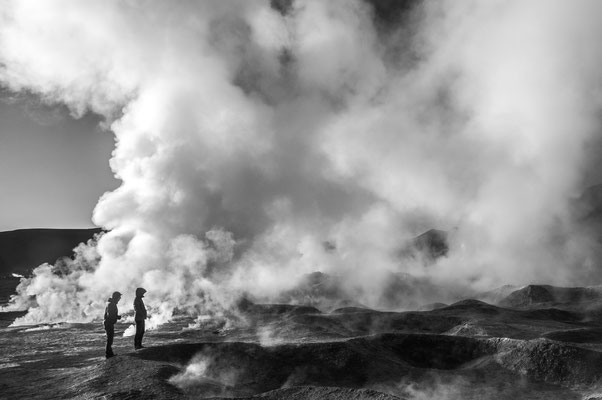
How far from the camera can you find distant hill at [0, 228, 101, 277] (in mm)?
135750

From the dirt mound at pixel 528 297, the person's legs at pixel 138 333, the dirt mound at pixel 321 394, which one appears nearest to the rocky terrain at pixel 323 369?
the dirt mound at pixel 321 394

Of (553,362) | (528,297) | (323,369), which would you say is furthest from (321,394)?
(528,297)

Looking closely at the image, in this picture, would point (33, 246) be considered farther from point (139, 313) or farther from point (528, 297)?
point (139, 313)

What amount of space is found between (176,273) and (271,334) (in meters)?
40.0

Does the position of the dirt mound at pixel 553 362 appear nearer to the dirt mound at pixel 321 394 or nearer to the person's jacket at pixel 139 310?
the dirt mound at pixel 321 394

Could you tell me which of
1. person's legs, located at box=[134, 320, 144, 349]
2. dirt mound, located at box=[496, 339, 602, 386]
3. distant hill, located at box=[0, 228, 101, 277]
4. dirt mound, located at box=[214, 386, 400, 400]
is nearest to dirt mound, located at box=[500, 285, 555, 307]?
dirt mound, located at box=[496, 339, 602, 386]

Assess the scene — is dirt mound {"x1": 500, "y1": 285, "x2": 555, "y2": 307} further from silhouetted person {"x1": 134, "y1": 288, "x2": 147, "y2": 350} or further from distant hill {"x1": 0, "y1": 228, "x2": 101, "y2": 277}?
→ distant hill {"x1": 0, "y1": 228, "x2": 101, "y2": 277}

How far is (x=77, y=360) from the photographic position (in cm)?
2333

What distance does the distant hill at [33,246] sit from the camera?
136 metres

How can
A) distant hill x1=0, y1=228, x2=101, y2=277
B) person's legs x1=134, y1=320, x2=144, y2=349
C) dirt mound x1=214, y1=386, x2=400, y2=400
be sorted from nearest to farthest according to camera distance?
dirt mound x1=214, y1=386, x2=400, y2=400, person's legs x1=134, y1=320, x2=144, y2=349, distant hill x1=0, y1=228, x2=101, y2=277

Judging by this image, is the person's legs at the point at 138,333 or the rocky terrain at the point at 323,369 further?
the person's legs at the point at 138,333

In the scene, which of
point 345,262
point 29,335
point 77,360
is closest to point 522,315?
point 77,360

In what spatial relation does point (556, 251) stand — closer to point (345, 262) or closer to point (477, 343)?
point (345, 262)

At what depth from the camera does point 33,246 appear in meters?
150
